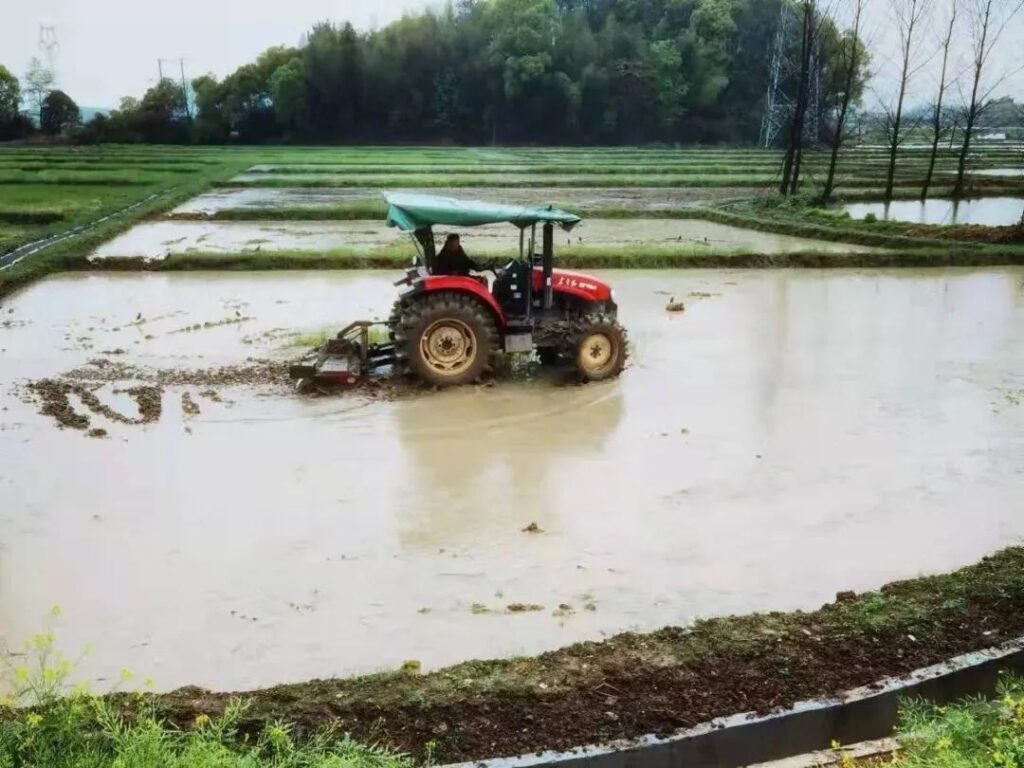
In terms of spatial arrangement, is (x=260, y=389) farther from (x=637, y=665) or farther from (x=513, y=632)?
(x=637, y=665)

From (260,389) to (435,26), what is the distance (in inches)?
1806

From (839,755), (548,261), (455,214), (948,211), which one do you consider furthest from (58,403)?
(948,211)

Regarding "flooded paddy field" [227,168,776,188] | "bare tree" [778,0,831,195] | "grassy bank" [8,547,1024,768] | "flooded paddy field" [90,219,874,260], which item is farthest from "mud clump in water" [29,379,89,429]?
"bare tree" [778,0,831,195]

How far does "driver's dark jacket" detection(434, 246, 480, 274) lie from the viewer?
8.84m

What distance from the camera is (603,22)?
54.4 meters

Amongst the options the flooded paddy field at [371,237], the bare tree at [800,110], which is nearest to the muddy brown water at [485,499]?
the flooded paddy field at [371,237]

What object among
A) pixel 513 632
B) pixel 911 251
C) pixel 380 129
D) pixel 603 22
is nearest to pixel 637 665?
pixel 513 632

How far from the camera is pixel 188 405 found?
26.7 feet

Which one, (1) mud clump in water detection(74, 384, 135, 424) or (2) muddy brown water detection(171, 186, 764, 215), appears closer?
(1) mud clump in water detection(74, 384, 135, 424)

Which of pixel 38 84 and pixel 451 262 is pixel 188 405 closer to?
pixel 451 262

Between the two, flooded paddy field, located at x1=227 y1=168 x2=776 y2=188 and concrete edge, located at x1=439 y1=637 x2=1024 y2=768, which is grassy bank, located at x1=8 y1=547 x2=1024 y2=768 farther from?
flooded paddy field, located at x1=227 y1=168 x2=776 y2=188

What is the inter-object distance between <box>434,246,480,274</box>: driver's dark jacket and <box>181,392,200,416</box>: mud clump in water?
2372mm

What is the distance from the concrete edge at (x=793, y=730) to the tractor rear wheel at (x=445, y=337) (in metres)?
5.21

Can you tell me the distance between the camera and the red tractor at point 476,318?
8.45 metres
